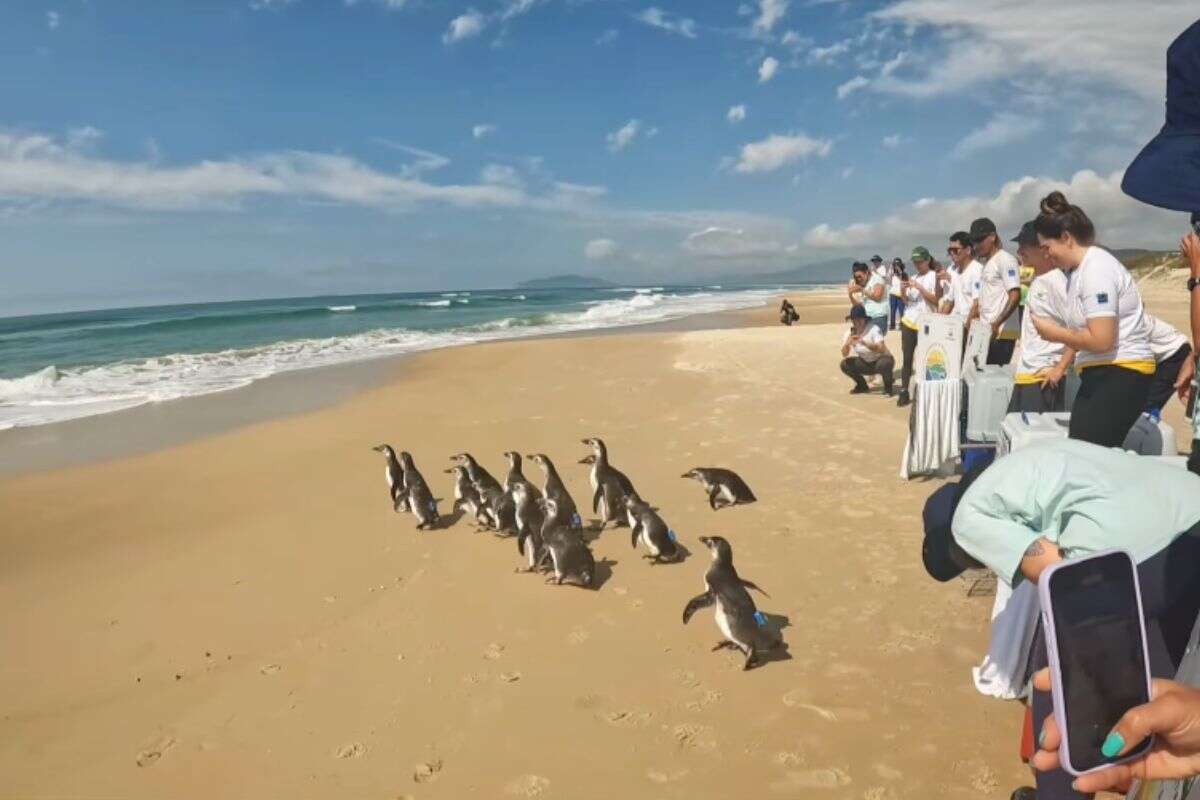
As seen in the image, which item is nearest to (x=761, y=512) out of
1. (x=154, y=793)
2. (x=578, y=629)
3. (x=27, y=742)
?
(x=578, y=629)

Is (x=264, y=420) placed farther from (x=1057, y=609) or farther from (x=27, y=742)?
(x=1057, y=609)

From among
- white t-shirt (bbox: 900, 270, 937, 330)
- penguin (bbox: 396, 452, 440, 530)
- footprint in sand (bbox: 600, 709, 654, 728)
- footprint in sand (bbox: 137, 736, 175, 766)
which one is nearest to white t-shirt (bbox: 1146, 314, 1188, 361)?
footprint in sand (bbox: 600, 709, 654, 728)

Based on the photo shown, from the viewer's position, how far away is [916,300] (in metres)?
11.8

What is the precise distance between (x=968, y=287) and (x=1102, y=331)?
5167 mm

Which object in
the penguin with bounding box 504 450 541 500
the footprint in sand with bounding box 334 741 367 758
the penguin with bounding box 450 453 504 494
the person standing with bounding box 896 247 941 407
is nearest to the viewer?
the footprint in sand with bounding box 334 741 367 758

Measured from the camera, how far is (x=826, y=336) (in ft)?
74.6

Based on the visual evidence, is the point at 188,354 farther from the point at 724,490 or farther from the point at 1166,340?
the point at 1166,340

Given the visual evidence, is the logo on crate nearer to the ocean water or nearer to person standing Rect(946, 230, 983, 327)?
person standing Rect(946, 230, 983, 327)

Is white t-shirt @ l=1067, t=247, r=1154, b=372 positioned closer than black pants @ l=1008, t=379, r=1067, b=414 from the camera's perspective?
Yes

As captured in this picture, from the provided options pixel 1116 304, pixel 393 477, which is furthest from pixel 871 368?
pixel 1116 304

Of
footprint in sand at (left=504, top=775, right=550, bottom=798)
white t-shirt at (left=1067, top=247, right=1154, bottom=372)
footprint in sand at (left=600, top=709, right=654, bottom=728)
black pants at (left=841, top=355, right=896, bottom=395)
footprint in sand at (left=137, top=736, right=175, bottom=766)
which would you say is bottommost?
→ footprint in sand at (left=137, top=736, right=175, bottom=766)

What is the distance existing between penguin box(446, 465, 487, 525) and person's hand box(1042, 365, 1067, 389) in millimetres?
5190

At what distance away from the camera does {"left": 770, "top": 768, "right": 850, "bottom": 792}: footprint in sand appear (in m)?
3.62

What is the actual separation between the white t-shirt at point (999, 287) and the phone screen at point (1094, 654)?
6.74m
